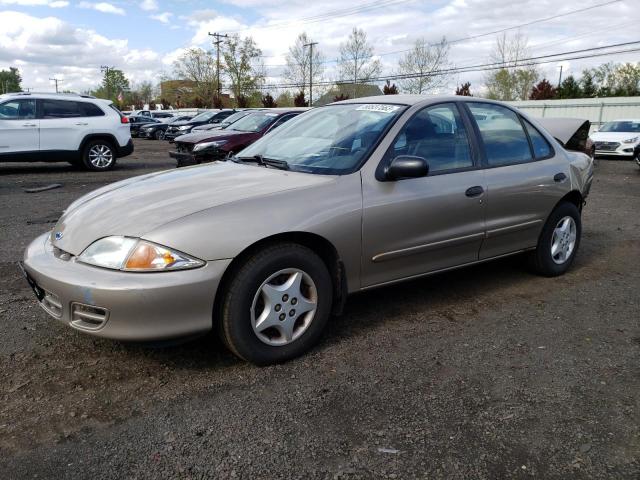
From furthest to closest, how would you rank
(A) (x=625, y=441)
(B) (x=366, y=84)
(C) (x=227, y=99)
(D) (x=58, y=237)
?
(C) (x=227, y=99) → (B) (x=366, y=84) → (D) (x=58, y=237) → (A) (x=625, y=441)

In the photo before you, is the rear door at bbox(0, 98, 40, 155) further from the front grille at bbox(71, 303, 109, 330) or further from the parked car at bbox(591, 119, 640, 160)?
the parked car at bbox(591, 119, 640, 160)

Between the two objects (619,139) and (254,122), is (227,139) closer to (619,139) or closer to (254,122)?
(254,122)

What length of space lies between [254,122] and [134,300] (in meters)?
9.95

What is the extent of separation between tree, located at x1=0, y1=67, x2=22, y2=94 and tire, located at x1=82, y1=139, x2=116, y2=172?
105032 millimetres

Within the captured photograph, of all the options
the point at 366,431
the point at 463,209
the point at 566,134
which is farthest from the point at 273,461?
the point at 566,134

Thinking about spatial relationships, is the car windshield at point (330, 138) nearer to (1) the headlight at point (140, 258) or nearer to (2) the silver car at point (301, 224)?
(2) the silver car at point (301, 224)

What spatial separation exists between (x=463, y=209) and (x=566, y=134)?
151 inches

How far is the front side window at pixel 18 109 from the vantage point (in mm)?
11586

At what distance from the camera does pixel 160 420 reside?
2.60m

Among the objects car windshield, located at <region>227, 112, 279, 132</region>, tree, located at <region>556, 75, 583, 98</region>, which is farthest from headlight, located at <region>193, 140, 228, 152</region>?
tree, located at <region>556, 75, 583, 98</region>

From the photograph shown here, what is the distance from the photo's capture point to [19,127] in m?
11.7

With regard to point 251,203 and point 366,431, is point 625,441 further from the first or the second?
point 251,203

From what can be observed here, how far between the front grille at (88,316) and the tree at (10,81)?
116110 mm

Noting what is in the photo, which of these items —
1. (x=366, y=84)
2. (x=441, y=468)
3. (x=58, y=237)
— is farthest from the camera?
(x=366, y=84)
